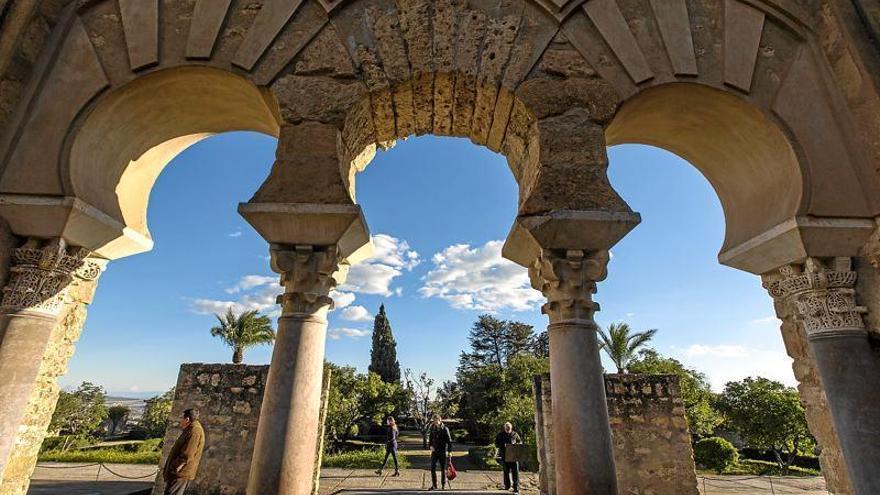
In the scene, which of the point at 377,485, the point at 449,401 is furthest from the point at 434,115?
the point at 449,401

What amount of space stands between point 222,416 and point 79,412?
27567 mm

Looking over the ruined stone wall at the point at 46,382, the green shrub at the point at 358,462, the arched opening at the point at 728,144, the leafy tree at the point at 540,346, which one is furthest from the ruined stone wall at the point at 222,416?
the leafy tree at the point at 540,346

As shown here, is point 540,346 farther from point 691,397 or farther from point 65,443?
point 65,443

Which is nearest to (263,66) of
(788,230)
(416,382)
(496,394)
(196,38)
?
(196,38)

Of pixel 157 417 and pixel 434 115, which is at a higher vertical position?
pixel 434 115

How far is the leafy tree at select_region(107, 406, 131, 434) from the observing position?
1423 inches

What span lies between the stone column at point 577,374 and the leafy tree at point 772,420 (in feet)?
68.5

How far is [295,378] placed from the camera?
9.36ft

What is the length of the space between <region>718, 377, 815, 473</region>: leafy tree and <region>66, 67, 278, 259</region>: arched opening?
23280 mm

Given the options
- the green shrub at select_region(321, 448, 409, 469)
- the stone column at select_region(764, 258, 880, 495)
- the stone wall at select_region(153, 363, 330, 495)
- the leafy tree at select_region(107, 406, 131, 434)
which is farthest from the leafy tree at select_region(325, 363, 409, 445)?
the leafy tree at select_region(107, 406, 131, 434)

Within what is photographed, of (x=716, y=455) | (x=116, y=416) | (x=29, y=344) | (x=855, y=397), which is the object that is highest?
(x=29, y=344)

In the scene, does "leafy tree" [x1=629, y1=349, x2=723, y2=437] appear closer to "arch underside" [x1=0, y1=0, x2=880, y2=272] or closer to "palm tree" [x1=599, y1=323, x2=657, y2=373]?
"palm tree" [x1=599, y1=323, x2=657, y2=373]

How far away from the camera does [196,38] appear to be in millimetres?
3555

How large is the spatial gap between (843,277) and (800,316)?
465 millimetres
